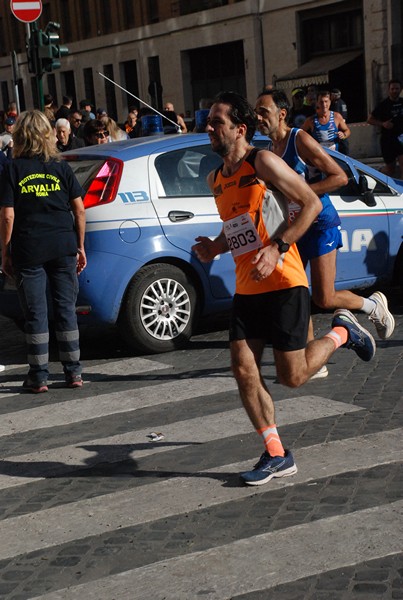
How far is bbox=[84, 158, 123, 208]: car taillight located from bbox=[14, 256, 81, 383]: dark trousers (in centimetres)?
79

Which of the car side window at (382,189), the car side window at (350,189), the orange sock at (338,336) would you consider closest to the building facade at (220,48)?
the car side window at (382,189)

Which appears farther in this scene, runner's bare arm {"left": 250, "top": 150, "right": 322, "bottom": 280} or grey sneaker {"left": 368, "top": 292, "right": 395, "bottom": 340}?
grey sneaker {"left": 368, "top": 292, "right": 395, "bottom": 340}

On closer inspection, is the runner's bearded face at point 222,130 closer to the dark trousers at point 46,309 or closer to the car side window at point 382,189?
the dark trousers at point 46,309

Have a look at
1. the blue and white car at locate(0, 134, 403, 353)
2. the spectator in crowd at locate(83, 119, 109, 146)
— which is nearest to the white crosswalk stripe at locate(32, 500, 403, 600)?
the blue and white car at locate(0, 134, 403, 353)

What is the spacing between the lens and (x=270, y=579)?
4180 millimetres

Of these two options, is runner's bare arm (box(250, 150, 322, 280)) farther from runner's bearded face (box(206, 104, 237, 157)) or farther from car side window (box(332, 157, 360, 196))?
car side window (box(332, 157, 360, 196))

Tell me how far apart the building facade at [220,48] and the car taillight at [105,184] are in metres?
27.1

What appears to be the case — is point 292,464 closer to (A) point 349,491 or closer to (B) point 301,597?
(A) point 349,491

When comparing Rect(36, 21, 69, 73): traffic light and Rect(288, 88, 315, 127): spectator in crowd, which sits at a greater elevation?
Rect(36, 21, 69, 73): traffic light

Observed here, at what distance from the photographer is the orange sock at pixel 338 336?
5.84 metres

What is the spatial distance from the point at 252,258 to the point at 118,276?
3.21m

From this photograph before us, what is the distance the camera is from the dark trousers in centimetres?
778

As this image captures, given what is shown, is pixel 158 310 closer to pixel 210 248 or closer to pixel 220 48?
pixel 210 248

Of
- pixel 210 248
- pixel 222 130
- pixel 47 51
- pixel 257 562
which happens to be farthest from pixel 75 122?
pixel 257 562
